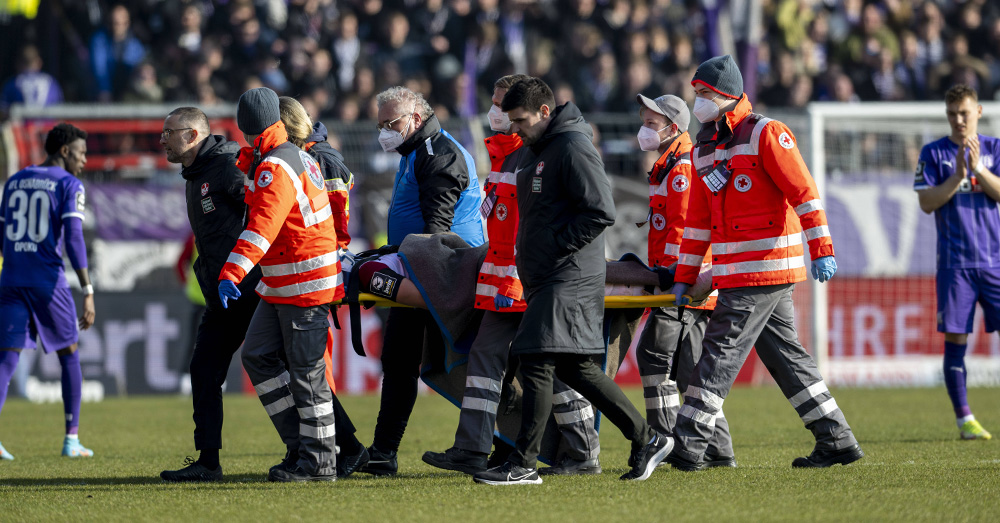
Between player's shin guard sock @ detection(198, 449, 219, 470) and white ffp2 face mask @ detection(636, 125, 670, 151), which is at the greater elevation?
white ffp2 face mask @ detection(636, 125, 670, 151)

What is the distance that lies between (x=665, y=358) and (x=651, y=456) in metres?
0.95

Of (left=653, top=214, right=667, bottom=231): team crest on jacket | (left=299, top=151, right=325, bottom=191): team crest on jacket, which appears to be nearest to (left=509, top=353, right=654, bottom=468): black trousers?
(left=653, top=214, right=667, bottom=231): team crest on jacket

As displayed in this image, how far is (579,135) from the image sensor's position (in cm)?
568

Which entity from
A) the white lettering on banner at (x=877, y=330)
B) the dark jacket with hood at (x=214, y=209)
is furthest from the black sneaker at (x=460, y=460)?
the white lettering on banner at (x=877, y=330)

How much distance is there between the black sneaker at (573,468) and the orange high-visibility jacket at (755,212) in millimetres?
1154

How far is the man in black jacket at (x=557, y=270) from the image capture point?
5.54m

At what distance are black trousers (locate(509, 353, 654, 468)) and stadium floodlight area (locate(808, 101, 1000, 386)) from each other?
8241 mm

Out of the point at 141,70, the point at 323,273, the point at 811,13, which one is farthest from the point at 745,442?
the point at 811,13

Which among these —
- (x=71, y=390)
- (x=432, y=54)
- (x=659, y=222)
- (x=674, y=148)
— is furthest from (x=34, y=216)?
(x=432, y=54)

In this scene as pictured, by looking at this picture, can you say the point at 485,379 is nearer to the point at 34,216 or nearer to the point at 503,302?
the point at 503,302

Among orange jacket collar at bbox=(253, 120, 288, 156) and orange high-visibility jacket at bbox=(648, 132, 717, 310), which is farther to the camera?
orange high-visibility jacket at bbox=(648, 132, 717, 310)

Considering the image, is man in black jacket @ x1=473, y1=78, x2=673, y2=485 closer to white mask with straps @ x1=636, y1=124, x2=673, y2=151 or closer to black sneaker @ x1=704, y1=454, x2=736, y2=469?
black sneaker @ x1=704, y1=454, x2=736, y2=469

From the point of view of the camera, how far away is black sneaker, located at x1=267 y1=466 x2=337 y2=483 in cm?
595

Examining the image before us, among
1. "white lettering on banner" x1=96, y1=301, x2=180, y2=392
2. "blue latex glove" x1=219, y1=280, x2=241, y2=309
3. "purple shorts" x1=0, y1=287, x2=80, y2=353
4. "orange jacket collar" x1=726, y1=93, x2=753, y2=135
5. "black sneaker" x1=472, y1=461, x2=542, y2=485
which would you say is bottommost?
"black sneaker" x1=472, y1=461, x2=542, y2=485
